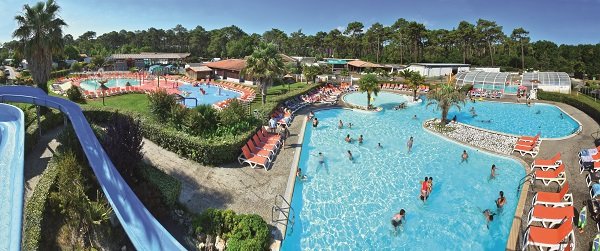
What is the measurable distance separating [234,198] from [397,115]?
22795 millimetres

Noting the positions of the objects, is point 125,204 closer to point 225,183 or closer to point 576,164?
point 225,183

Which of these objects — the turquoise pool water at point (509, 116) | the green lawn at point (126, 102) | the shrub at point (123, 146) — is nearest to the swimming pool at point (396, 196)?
the shrub at point (123, 146)

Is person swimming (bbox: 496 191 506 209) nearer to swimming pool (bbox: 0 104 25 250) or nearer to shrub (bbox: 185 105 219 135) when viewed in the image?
shrub (bbox: 185 105 219 135)

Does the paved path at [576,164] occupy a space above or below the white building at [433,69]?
below

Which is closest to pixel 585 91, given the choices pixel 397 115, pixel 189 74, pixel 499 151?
pixel 397 115

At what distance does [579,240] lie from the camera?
1162 cm

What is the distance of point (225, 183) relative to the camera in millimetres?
15531

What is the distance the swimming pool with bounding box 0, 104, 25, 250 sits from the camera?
9.55m

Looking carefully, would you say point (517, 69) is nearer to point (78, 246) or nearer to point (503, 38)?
point (503, 38)

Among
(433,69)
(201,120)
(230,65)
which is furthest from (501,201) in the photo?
(433,69)

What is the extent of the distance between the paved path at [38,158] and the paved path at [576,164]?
18.0 meters

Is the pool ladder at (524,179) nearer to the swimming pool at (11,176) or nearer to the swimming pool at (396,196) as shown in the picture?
the swimming pool at (396,196)

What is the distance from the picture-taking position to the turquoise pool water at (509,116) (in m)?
28.3

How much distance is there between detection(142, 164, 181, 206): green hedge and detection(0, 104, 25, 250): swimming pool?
4.17 m
